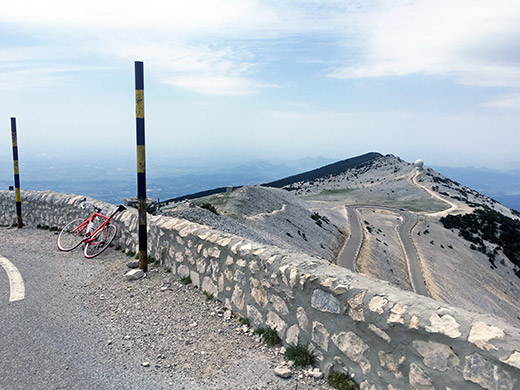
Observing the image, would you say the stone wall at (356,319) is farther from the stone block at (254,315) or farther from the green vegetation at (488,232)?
the green vegetation at (488,232)

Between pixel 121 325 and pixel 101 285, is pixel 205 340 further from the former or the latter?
pixel 101 285

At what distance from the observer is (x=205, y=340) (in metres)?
5.14

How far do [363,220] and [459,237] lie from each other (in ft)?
38.5

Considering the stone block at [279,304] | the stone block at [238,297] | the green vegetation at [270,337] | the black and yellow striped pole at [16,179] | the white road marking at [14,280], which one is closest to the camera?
the stone block at [279,304]

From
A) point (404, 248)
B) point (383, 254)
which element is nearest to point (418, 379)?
point (383, 254)

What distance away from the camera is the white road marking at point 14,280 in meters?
6.39

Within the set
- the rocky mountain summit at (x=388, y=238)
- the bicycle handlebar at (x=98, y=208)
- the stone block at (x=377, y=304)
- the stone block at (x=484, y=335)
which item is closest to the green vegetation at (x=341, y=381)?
the stone block at (x=377, y=304)

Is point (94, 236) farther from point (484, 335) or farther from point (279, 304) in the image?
point (484, 335)

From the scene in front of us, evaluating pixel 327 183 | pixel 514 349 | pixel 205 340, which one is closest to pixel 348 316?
pixel 514 349

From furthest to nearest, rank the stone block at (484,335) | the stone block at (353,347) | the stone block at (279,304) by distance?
the stone block at (279,304), the stone block at (353,347), the stone block at (484,335)

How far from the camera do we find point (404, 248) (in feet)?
125

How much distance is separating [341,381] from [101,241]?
22.4 ft

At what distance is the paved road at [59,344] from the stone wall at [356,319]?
156 centimetres

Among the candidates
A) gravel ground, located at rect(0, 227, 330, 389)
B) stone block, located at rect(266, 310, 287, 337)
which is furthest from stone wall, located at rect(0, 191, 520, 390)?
gravel ground, located at rect(0, 227, 330, 389)
